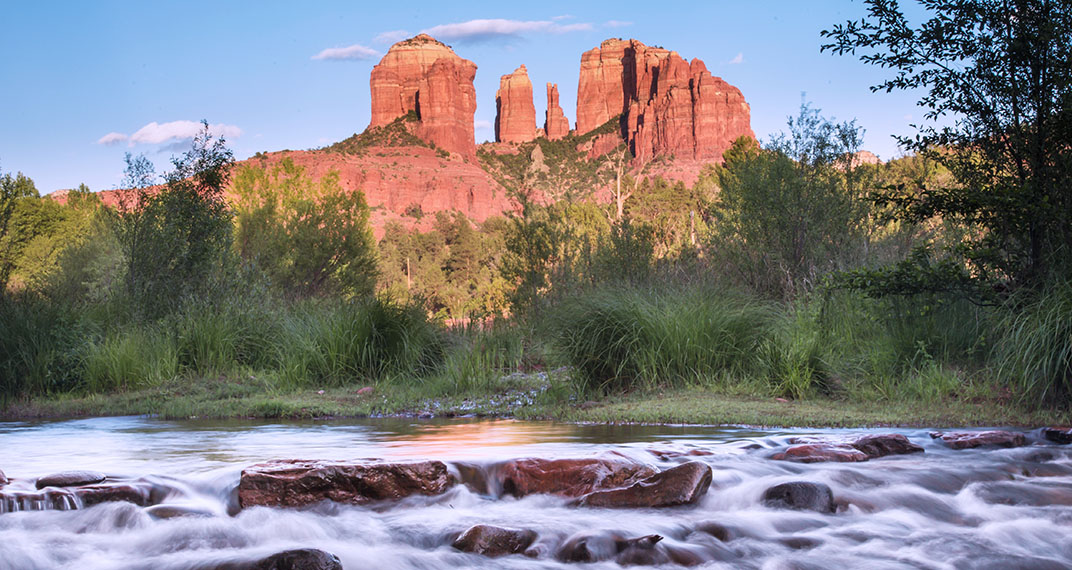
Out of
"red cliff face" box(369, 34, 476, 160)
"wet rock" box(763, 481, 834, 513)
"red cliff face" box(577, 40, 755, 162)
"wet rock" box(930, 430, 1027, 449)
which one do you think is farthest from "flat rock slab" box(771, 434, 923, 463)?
"red cliff face" box(369, 34, 476, 160)

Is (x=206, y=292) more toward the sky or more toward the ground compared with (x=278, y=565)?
more toward the sky

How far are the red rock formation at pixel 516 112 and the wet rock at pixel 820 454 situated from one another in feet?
466

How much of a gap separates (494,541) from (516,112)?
486ft

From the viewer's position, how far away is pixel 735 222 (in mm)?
14336

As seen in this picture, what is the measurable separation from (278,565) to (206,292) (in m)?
11.5

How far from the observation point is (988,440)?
20.1 ft

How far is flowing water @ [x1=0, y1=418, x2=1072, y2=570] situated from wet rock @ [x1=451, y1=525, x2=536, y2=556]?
0.07 metres

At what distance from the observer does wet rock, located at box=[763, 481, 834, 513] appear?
4730mm

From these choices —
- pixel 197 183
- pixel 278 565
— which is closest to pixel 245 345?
pixel 197 183

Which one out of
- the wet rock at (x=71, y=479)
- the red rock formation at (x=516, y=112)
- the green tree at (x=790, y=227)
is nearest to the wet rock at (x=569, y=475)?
the wet rock at (x=71, y=479)

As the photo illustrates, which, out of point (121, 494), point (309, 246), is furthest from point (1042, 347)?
point (309, 246)

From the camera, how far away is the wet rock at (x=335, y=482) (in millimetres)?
4625

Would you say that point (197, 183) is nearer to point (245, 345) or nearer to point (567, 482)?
point (245, 345)

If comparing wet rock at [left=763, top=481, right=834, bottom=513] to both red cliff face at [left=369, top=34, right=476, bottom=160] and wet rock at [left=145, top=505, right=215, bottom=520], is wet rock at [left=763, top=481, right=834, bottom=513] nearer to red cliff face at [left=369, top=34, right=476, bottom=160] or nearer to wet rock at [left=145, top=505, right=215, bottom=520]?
wet rock at [left=145, top=505, right=215, bottom=520]
